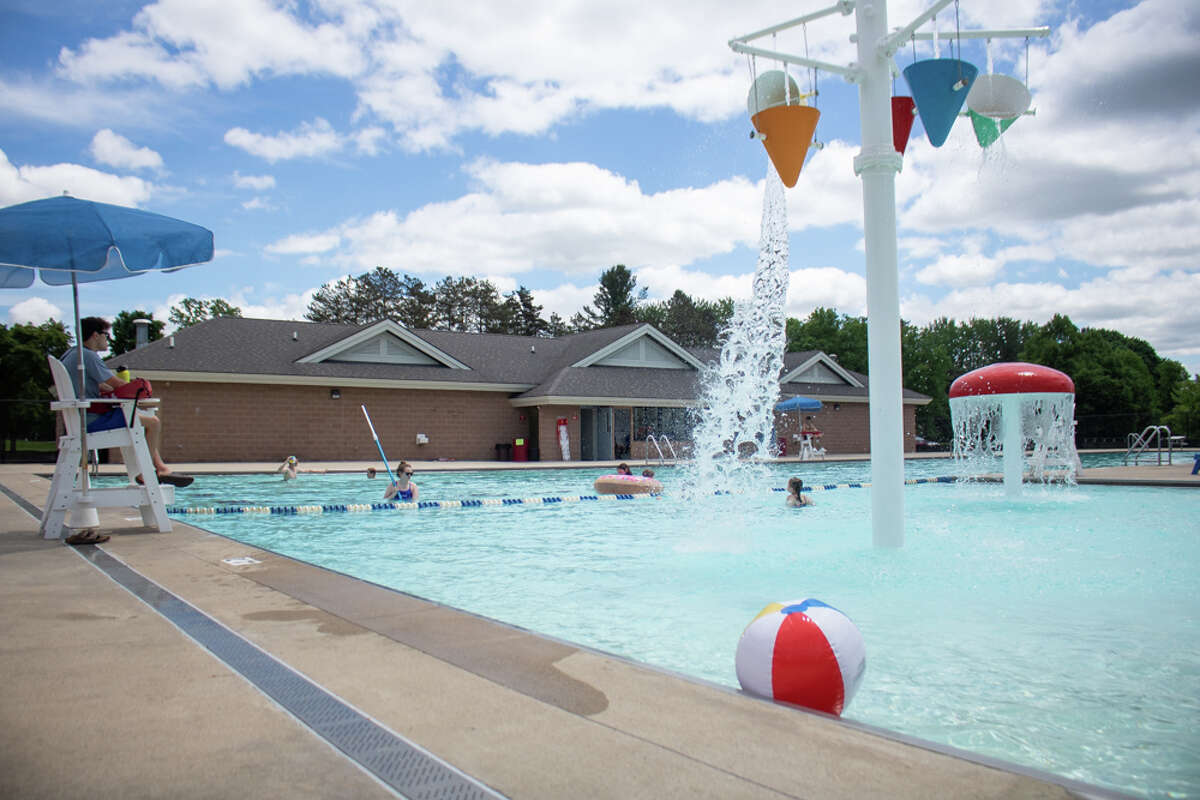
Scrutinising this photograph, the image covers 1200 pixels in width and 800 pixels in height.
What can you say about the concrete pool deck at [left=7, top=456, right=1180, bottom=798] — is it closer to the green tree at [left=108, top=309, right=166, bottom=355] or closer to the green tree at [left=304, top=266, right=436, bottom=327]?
the green tree at [left=108, top=309, right=166, bottom=355]

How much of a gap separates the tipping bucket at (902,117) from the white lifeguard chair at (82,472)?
25.3 feet

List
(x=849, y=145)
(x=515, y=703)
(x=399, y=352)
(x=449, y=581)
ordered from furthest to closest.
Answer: (x=399, y=352) → (x=849, y=145) → (x=449, y=581) → (x=515, y=703)

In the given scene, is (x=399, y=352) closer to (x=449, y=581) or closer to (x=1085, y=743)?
(x=449, y=581)

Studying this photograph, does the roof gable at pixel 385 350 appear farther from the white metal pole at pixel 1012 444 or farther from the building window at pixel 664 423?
the white metal pole at pixel 1012 444

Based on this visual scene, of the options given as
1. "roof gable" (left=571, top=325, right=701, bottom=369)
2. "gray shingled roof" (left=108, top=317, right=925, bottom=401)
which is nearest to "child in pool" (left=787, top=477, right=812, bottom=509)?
"gray shingled roof" (left=108, top=317, right=925, bottom=401)

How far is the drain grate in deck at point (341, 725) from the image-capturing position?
6.67 feet

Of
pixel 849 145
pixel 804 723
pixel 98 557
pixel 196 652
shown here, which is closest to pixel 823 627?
pixel 804 723

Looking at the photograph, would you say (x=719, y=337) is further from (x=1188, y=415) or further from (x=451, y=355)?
(x=451, y=355)

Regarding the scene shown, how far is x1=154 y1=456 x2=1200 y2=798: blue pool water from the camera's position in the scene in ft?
11.6

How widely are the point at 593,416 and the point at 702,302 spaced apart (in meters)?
42.5

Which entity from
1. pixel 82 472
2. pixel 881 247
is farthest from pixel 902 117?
pixel 82 472

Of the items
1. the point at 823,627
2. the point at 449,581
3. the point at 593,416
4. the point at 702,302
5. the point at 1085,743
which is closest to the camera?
the point at 823,627

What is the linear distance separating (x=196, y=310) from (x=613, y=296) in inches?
1367

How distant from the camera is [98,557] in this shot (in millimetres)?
5875
